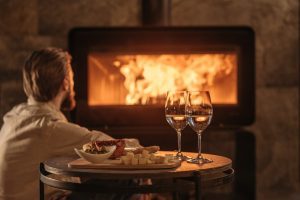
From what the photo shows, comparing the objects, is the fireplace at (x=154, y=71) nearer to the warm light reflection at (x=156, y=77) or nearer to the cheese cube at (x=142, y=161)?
the warm light reflection at (x=156, y=77)

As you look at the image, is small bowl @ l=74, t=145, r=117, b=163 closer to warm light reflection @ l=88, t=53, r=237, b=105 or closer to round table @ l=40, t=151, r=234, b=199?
round table @ l=40, t=151, r=234, b=199

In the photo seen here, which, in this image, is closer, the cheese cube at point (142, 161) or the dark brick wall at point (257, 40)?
the cheese cube at point (142, 161)

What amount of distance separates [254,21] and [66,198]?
1.82 m

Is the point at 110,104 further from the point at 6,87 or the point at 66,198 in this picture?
the point at 66,198

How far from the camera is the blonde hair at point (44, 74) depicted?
2.05 m

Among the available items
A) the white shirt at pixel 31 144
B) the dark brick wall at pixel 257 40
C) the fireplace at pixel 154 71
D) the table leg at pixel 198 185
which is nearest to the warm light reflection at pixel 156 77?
the fireplace at pixel 154 71

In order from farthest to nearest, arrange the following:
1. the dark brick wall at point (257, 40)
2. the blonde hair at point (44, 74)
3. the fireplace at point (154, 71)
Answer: the dark brick wall at point (257, 40) < the fireplace at point (154, 71) < the blonde hair at point (44, 74)

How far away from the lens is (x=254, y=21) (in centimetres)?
329

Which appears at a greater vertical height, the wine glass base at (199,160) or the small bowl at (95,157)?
the small bowl at (95,157)

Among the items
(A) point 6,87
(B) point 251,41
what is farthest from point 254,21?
(A) point 6,87

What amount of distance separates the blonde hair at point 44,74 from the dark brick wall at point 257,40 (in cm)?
111

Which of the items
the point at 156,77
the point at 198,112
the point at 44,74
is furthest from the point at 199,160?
the point at 156,77

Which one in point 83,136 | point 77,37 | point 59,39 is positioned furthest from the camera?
point 59,39

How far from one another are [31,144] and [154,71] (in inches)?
52.5
